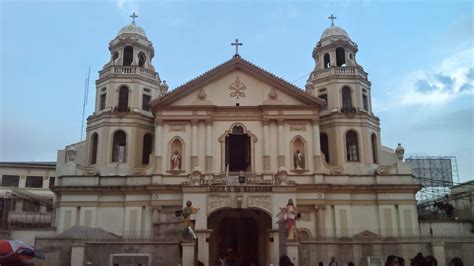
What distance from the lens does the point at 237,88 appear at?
39.0 metres

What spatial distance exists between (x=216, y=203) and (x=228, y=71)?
1252 centimetres

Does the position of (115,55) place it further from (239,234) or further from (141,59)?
(239,234)

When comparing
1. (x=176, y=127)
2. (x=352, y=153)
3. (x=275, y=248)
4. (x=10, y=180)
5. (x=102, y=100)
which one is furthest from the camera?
(x=10, y=180)

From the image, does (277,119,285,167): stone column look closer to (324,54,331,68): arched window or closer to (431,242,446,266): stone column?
(324,54,331,68): arched window

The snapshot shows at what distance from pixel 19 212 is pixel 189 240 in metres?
32.6

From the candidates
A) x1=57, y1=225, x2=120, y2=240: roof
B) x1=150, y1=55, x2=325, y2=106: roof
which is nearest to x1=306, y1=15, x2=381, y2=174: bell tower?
x1=150, y1=55, x2=325, y2=106: roof

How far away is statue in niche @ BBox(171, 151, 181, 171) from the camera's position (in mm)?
37094

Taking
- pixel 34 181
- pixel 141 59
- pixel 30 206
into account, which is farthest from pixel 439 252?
pixel 34 181

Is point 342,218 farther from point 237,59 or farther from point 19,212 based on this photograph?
point 19,212

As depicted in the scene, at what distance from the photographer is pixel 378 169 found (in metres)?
39.1

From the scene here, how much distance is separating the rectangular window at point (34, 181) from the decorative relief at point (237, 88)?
30.8m

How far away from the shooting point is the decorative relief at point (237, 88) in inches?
1528

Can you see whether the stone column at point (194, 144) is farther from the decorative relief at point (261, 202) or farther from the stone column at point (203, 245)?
the stone column at point (203, 245)

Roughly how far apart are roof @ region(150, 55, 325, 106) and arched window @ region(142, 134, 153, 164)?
4310 mm
